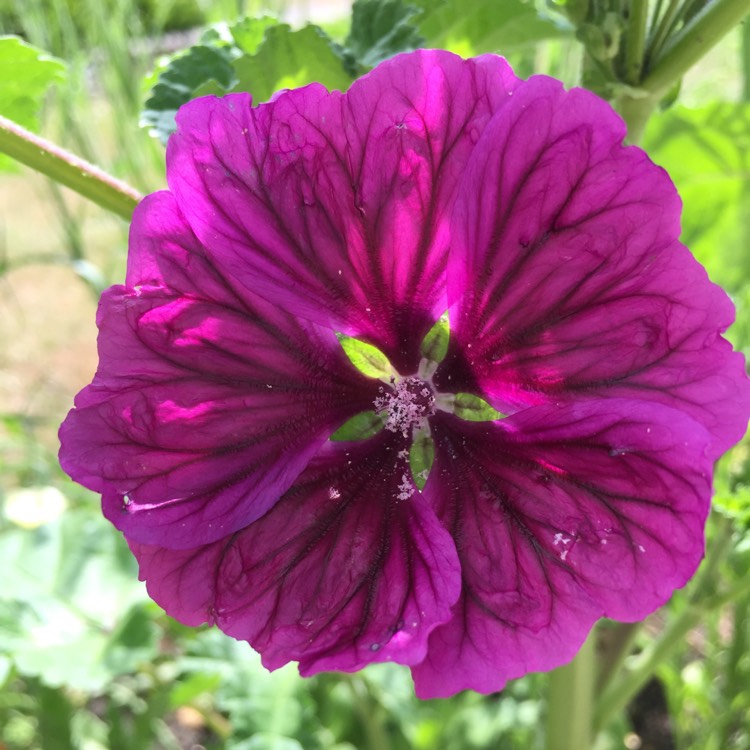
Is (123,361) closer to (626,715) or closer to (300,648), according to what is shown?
(300,648)

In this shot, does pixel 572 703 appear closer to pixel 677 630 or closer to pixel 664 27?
pixel 677 630

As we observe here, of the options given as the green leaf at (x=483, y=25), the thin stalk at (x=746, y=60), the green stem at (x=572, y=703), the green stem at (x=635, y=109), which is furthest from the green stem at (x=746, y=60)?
the green stem at (x=572, y=703)

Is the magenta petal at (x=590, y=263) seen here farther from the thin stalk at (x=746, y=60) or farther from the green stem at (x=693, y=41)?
the thin stalk at (x=746, y=60)

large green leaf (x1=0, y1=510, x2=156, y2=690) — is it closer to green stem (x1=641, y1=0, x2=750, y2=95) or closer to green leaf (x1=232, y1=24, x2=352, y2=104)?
green leaf (x1=232, y1=24, x2=352, y2=104)

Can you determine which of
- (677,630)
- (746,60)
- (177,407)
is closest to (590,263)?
(177,407)

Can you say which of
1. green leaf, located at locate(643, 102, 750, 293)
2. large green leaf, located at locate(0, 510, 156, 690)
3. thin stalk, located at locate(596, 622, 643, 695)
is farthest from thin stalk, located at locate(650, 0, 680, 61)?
large green leaf, located at locate(0, 510, 156, 690)

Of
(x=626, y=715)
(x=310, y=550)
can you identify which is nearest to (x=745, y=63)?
(x=310, y=550)
